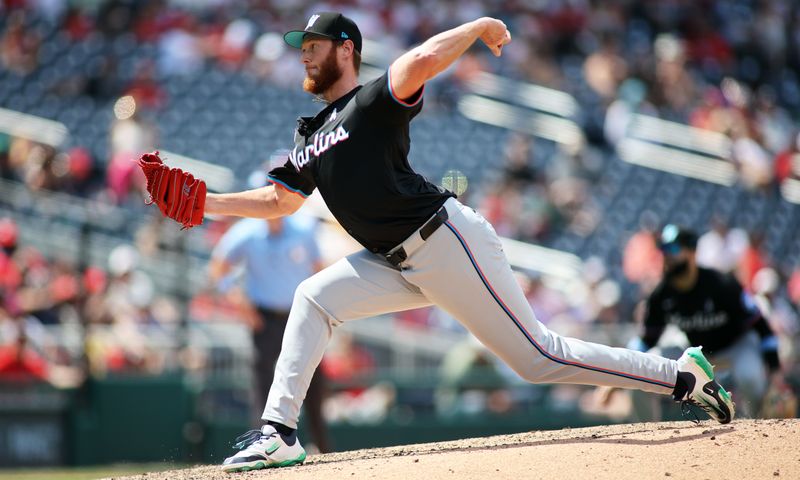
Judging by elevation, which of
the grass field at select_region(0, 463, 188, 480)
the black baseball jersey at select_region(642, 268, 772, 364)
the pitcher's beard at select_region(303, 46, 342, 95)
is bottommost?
the grass field at select_region(0, 463, 188, 480)

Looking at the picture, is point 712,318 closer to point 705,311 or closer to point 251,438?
point 705,311

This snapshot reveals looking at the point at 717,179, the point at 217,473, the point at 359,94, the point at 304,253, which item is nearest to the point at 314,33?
the point at 359,94

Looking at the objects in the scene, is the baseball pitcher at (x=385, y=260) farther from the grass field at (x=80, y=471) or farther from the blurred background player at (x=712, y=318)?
the grass field at (x=80, y=471)

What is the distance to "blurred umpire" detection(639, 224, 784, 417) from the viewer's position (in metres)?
6.23

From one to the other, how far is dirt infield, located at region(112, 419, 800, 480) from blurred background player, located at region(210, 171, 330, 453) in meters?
2.74

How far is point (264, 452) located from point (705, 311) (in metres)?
3.30

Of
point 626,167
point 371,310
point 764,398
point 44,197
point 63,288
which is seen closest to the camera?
point 371,310

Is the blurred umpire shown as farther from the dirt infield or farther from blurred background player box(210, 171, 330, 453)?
blurred background player box(210, 171, 330, 453)

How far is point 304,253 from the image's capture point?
7.30 m

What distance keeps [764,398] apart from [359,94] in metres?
3.48

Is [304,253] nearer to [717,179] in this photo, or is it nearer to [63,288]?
[63,288]

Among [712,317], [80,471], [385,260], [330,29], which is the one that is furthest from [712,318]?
→ [80,471]

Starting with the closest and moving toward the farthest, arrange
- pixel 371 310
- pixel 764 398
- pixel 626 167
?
pixel 371 310 → pixel 764 398 → pixel 626 167

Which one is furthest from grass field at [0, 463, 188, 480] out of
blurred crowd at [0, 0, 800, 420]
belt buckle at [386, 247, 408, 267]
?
belt buckle at [386, 247, 408, 267]
